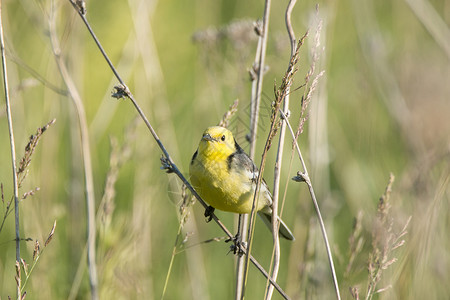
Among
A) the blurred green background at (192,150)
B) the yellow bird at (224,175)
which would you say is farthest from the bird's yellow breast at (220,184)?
the blurred green background at (192,150)

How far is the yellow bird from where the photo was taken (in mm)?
2842

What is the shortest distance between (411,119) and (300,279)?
4.18 ft

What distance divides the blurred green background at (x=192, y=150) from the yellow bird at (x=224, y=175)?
0.48 ft

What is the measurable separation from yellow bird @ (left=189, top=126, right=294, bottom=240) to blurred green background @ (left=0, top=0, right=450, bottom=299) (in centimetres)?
15

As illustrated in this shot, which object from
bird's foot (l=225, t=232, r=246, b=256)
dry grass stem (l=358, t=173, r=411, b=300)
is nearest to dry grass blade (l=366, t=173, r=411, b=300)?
dry grass stem (l=358, t=173, r=411, b=300)

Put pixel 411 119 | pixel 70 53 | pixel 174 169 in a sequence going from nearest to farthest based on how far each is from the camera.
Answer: pixel 174 169, pixel 411 119, pixel 70 53

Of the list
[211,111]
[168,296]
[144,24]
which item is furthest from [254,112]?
[211,111]

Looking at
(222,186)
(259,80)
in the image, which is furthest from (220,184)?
(259,80)

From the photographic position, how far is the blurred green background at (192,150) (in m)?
2.78

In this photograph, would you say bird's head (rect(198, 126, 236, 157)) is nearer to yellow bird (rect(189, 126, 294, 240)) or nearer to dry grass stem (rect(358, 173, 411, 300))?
yellow bird (rect(189, 126, 294, 240))

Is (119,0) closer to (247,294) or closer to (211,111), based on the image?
(211,111)

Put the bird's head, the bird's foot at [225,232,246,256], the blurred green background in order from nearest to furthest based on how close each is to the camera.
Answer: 1. the bird's foot at [225,232,246,256]
2. the blurred green background
3. the bird's head

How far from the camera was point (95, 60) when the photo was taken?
5195mm

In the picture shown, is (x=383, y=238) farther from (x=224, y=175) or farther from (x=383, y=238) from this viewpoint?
(x=224, y=175)
